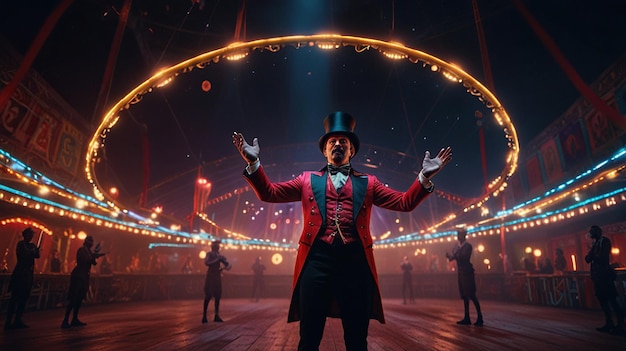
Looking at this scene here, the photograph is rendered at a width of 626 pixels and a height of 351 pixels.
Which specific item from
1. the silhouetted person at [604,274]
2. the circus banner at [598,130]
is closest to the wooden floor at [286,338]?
the silhouetted person at [604,274]

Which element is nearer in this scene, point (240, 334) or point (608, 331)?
point (240, 334)

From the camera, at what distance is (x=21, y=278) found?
286 inches

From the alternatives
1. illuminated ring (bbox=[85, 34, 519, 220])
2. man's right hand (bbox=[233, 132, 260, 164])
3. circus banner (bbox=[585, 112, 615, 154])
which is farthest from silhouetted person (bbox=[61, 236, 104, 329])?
circus banner (bbox=[585, 112, 615, 154])

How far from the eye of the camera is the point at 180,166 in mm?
19094

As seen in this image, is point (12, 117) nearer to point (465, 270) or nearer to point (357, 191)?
point (357, 191)

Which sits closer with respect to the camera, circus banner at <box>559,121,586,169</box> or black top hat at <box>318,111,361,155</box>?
black top hat at <box>318,111,361,155</box>

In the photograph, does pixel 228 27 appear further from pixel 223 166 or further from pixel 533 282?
pixel 533 282

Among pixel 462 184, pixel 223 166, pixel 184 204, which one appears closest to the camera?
pixel 462 184

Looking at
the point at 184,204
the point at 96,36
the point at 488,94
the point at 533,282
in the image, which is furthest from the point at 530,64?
the point at 184,204

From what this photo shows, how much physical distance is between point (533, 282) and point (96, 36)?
757 inches

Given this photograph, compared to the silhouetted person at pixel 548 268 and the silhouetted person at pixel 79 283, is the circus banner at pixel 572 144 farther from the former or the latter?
the silhouetted person at pixel 79 283

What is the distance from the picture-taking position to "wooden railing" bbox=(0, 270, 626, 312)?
12.3m

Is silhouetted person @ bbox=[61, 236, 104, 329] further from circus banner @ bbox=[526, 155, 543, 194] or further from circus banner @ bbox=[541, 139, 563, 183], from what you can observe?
circus banner @ bbox=[526, 155, 543, 194]

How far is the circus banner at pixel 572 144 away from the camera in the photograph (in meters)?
12.6
